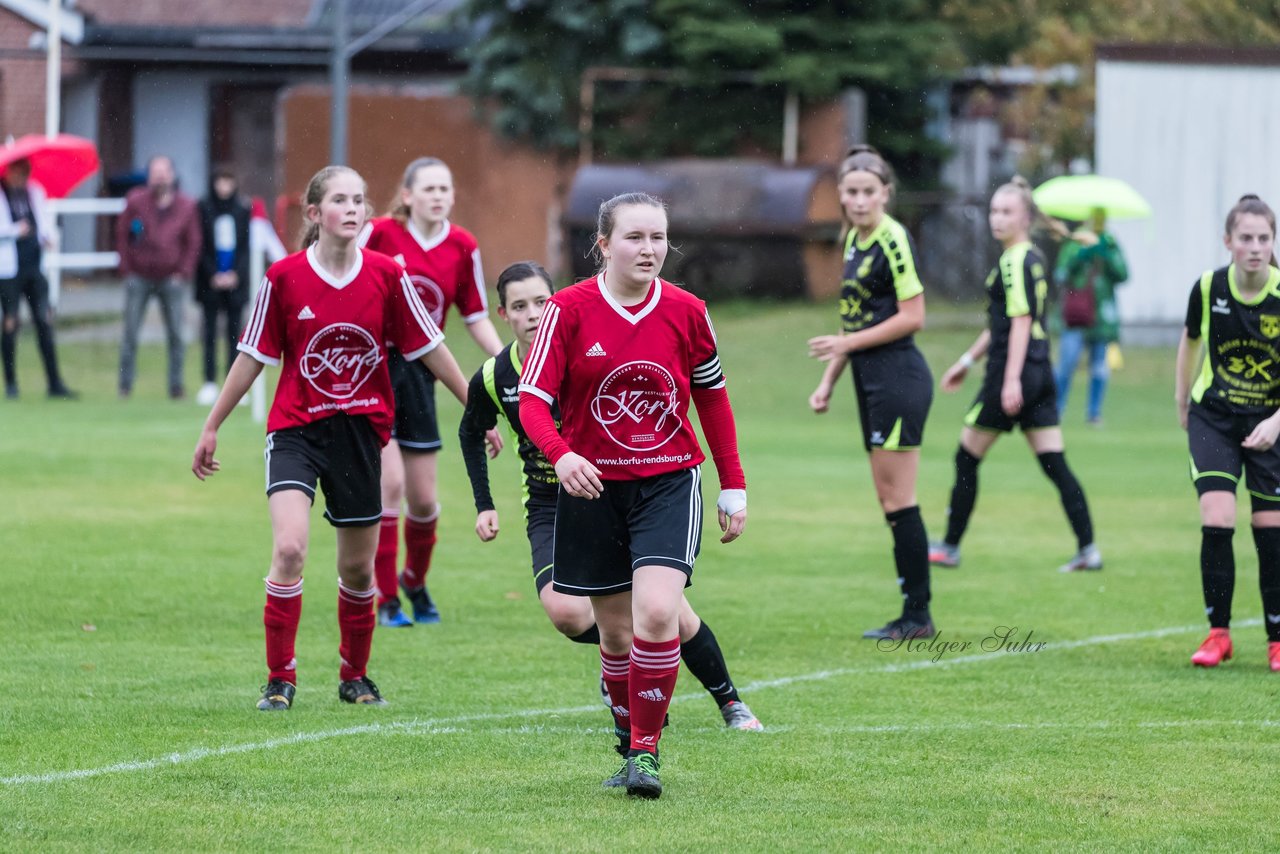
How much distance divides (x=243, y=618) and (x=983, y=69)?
92.3ft

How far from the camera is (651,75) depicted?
32.0 m

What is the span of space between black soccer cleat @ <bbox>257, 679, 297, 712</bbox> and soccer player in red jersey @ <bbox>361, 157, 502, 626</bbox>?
1.79m

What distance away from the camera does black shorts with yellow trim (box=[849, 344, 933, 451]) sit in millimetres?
8453

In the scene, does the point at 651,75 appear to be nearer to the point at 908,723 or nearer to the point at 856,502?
the point at 856,502

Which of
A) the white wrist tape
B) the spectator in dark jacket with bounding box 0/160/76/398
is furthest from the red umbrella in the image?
the white wrist tape

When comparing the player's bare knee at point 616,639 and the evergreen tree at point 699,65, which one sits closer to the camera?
the player's bare knee at point 616,639

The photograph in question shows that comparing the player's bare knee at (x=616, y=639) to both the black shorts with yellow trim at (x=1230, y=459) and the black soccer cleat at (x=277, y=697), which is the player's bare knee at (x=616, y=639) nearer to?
the black soccer cleat at (x=277, y=697)

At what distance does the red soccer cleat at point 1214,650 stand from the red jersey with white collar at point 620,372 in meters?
3.20

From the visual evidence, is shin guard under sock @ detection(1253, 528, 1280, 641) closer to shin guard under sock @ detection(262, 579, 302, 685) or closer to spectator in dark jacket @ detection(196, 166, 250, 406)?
shin guard under sock @ detection(262, 579, 302, 685)

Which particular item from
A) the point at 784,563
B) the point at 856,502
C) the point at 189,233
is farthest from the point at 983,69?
the point at 784,563

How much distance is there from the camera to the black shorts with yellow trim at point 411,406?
28.2ft

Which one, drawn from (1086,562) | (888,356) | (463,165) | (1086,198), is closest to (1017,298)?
(1086,562)

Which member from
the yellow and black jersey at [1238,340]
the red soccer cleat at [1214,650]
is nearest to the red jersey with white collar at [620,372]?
the yellow and black jersey at [1238,340]

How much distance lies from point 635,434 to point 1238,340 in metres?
3.28
